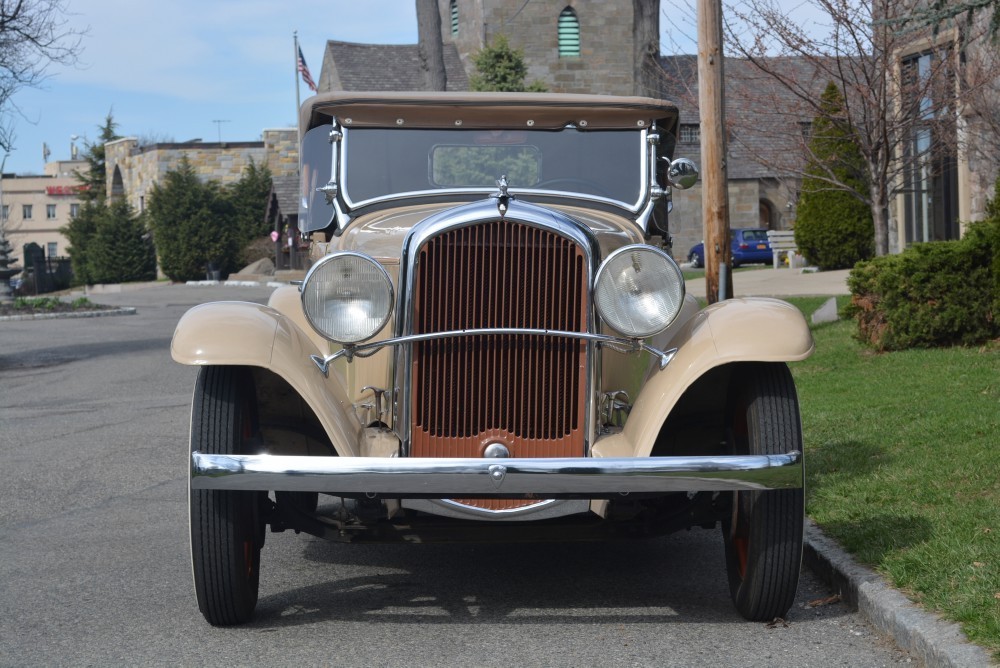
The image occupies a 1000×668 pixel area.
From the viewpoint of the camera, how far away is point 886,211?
48.9 ft

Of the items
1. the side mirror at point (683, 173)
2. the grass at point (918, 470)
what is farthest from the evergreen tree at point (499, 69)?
the side mirror at point (683, 173)

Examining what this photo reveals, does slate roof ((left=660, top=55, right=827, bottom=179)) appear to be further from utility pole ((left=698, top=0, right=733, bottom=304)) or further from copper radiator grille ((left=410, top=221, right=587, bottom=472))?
copper radiator grille ((left=410, top=221, right=587, bottom=472))

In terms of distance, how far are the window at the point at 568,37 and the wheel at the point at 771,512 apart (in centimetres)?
4142

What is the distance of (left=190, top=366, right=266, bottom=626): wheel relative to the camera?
4309 millimetres

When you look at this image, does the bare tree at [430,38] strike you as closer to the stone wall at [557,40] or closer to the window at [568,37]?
the stone wall at [557,40]

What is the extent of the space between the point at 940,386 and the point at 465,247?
5.97 m

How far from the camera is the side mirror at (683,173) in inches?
219

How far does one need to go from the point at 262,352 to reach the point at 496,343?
86cm

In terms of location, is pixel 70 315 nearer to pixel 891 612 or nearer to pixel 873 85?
pixel 873 85

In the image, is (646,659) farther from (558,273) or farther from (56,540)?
(56,540)

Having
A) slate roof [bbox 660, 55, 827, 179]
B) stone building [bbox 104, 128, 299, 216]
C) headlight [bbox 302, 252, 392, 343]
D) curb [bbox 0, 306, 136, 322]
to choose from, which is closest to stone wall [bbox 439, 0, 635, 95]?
stone building [bbox 104, 128, 299, 216]

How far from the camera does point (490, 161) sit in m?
5.73

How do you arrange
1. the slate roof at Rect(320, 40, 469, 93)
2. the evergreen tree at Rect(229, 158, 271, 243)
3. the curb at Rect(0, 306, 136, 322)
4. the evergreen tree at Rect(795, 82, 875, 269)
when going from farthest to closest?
1. the evergreen tree at Rect(229, 158, 271, 243)
2. the slate roof at Rect(320, 40, 469, 93)
3. the curb at Rect(0, 306, 136, 322)
4. the evergreen tree at Rect(795, 82, 875, 269)

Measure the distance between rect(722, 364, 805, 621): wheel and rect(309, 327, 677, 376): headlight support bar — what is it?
38 centimetres
